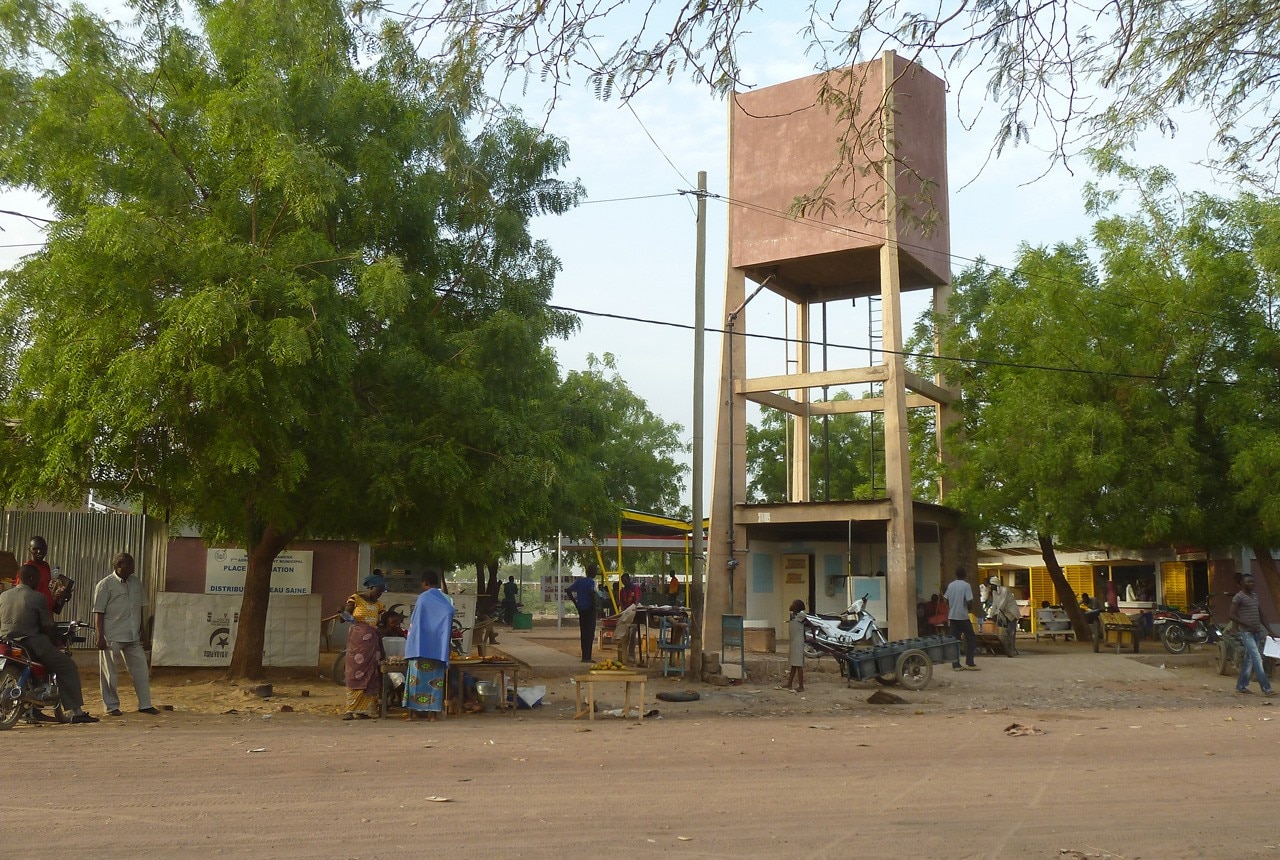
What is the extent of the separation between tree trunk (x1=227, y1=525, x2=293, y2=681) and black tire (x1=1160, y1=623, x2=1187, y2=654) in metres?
19.1

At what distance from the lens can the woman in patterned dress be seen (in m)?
13.3

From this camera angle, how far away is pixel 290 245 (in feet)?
43.1

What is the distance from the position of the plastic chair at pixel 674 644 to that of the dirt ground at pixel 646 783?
329cm

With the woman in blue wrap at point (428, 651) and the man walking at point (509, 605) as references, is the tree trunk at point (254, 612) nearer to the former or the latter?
the woman in blue wrap at point (428, 651)

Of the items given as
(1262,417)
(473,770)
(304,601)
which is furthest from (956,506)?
(473,770)

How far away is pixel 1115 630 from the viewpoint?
27250 millimetres

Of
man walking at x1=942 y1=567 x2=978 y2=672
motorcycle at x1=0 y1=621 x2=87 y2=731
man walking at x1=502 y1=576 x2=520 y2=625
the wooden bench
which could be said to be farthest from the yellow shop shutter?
motorcycle at x1=0 y1=621 x2=87 y2=731

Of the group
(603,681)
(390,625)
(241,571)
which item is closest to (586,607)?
(241,571)

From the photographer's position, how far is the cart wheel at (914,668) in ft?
58.5

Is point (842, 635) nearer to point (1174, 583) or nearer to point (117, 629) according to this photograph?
point (117, 629)

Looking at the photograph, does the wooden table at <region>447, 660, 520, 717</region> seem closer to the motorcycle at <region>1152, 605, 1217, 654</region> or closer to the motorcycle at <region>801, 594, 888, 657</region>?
the motorcycle at <region>801, 594, 888, 657</region>

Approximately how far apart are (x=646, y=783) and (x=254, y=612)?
983cm

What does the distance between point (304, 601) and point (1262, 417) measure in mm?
18224

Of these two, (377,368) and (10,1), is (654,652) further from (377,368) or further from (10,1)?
(10,1)
